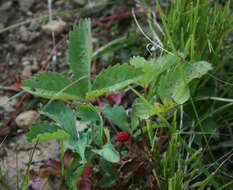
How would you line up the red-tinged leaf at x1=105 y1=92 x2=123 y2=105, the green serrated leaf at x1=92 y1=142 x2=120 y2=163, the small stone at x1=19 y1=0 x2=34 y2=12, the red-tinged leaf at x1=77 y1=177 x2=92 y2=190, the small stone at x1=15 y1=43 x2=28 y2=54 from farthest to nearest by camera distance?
the small stone at x1=19 y1=0 x2=34 y2=12
the small stone at x1=15 y1=43 x2=28 y2=54
the red-tinged leaf at x1=105 y1=92 x2=123 y2=105
the red-tinged leaf at x1=77 y1=177 x2=92 y2=190
the green serrated leaf at x1=92 y1=142 x2=120 y2=163

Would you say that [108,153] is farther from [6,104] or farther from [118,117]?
[6,104]

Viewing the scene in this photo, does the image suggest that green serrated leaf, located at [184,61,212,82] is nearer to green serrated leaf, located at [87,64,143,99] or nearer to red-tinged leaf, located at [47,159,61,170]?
green serrated leaf, located at [87,64,143,99]

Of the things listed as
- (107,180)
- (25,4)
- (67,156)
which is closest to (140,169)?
(107,180)

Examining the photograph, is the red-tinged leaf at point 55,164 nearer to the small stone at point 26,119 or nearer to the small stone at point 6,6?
the small stone at point 26,119

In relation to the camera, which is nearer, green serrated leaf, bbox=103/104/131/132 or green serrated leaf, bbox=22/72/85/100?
green serrated leaf, bbox=22/72/85/100

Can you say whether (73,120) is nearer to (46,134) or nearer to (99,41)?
(46,134)

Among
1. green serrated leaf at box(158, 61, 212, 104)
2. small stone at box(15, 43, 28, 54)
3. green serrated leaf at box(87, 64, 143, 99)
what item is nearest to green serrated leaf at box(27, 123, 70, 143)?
green serrated leaf at box(87, 64, 143, 99)

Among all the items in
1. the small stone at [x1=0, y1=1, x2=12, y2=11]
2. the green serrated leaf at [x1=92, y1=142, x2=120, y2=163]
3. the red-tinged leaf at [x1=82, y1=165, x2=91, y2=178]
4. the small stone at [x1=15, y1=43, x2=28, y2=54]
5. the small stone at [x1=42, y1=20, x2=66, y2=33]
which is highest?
the small stone at [x1=0, y1=1, x2=12, y2=11]
